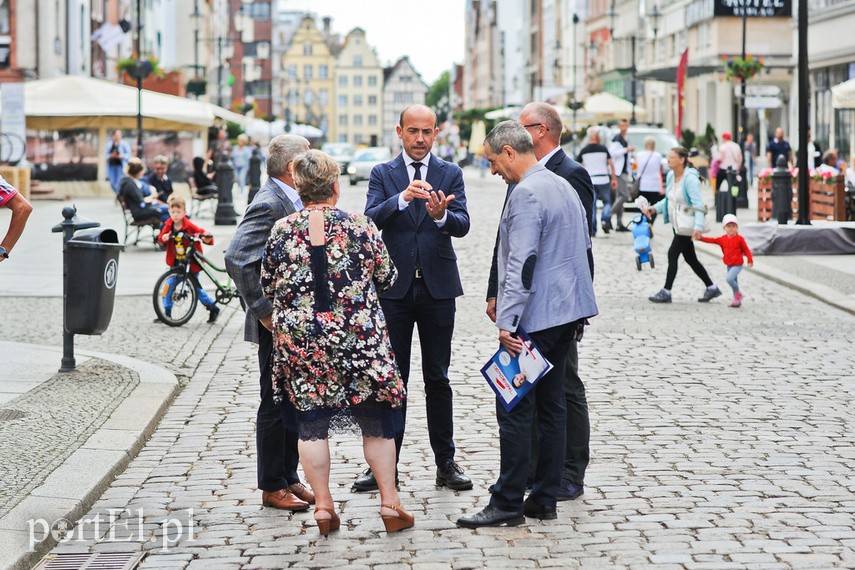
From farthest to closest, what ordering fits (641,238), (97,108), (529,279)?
(97,108) < (641,238) < (529,279)

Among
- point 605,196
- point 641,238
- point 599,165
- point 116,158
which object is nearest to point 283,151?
point 641,238

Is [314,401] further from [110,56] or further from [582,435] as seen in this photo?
[110,56]

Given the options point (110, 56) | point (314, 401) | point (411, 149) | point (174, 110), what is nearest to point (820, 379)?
point (411, 149)

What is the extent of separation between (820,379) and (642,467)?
133 inches

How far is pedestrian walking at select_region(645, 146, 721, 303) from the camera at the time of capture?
15125 millimetres

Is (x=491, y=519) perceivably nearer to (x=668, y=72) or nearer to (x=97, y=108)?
(x=97, y=108)

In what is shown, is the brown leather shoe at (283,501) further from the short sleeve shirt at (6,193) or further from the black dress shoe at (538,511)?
the short sleeve shirt at (6,193)

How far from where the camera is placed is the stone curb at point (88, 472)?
585cm

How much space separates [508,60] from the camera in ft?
483

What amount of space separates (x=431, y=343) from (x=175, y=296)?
267 inches

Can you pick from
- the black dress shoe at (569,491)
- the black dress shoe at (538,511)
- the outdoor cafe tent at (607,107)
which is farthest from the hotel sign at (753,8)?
the black dress shoe at (538,511)

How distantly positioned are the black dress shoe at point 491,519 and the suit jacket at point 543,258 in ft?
2.62

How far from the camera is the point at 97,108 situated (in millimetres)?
34875

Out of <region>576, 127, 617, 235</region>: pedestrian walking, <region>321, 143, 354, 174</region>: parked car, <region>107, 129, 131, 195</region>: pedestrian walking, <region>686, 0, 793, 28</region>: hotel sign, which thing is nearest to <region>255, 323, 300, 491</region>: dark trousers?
<region>576, 127, 617, 235</region>: pedestrian walking
